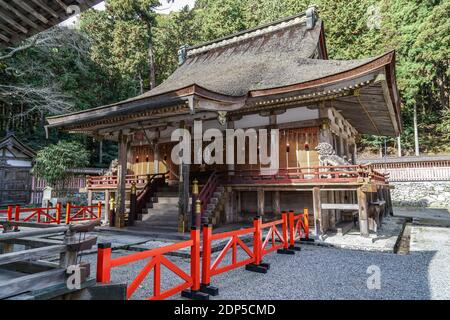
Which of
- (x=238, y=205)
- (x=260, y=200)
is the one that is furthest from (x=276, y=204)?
(x=238, y=205)

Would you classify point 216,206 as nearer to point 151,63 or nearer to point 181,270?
point 181,270

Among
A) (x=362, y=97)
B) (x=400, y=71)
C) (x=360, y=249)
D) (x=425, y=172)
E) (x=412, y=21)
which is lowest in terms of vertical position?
(x=360, y=249)

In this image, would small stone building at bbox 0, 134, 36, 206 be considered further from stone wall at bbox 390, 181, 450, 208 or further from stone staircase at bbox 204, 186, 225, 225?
stone wall at bbox 390, 181, 450, 208

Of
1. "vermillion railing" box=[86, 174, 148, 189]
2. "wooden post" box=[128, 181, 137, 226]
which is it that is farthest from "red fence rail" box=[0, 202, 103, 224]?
"wooden post" box=[128, 181, 137, 226]

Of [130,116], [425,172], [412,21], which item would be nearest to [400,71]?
[412,21]

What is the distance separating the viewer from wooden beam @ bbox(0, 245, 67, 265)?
2.63m

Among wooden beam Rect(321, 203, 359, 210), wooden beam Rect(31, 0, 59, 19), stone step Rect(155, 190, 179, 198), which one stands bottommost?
wooden beam Rect(321, 203, 359, 210)

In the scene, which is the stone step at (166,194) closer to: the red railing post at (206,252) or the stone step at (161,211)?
the stone step at (161,211)

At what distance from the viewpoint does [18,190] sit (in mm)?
22406

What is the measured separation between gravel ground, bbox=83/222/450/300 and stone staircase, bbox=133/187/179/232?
8.73 feet

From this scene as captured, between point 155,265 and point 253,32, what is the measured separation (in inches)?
660

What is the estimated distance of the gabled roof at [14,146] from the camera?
71.6 feet
